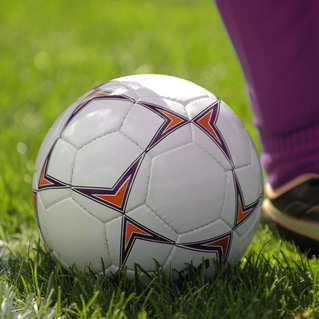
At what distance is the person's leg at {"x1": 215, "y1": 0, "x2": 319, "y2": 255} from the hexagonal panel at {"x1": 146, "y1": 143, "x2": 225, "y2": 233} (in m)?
0.72

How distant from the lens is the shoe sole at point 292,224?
2309mm

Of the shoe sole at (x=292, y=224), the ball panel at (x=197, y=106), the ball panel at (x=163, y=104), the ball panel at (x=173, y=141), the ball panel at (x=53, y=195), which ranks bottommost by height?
the shoe sole at (x=292, y=224)

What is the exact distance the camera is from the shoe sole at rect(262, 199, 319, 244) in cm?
231

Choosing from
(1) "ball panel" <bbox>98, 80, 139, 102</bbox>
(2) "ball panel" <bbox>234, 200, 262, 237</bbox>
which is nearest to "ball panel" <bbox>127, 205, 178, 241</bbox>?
(2) "ball panel" <bbox>234, 200, 262, 237</bbox>

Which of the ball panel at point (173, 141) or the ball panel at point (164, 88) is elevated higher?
the ball panel at point (164, 88)

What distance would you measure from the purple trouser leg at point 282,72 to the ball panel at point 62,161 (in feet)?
3.33

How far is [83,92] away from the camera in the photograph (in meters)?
4.70

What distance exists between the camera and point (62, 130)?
1.94 meters

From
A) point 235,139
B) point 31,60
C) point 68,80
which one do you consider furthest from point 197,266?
point 31,60

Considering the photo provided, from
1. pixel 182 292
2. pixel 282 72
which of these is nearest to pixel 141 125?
pixel 182 292

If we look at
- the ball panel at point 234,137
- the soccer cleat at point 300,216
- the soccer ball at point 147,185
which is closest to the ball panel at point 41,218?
the soccer ball at point 147,185

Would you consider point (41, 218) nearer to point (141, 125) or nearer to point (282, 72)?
point (141, 125)

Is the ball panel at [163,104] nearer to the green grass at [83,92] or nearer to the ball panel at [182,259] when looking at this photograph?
the ball panel at [182,259]

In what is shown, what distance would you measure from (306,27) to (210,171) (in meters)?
0.91
